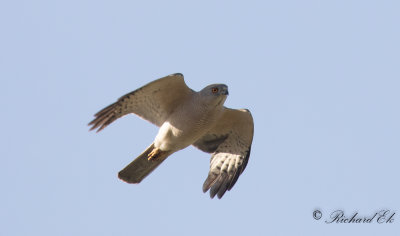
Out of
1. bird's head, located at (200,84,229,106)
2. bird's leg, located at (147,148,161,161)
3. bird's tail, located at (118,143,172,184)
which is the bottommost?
bird's tail, located at (118,143,172,184)

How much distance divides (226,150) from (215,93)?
2.00 metres

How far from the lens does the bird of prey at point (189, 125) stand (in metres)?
14.2

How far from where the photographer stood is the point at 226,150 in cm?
1582

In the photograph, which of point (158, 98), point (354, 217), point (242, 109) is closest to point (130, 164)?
point (158, 98)

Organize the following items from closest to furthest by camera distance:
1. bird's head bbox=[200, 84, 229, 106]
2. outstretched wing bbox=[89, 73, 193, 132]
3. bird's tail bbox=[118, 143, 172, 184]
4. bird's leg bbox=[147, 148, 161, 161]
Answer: outstretched wing bbox=[89, 73, 193, 132] → bird's head bbox=[200, 84, 229, 106] → bird's leg bbox=[147, 148, 161, 161] → bird's tail bbox=[118, 143, 172, 184]

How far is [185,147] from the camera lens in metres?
15.0

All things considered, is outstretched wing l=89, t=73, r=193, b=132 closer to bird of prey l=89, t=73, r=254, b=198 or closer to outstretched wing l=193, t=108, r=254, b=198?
bird of prey l=89, t=73, r=254, b=198

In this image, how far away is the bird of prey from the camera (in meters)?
14.2

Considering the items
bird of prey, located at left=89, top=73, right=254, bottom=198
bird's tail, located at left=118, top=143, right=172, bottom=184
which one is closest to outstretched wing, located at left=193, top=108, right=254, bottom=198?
bird of prey, located at left=89, top=73, right=254, bottom=198

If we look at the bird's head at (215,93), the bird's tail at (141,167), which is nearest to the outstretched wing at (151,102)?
the bird's head at (215,93)

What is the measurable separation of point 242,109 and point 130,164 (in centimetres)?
245

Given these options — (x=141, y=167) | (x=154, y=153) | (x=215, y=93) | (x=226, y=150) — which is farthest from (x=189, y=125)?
(x=226, y=150)

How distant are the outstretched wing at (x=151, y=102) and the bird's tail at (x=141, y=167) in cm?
66

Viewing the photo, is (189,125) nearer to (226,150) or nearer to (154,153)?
(154,153)
